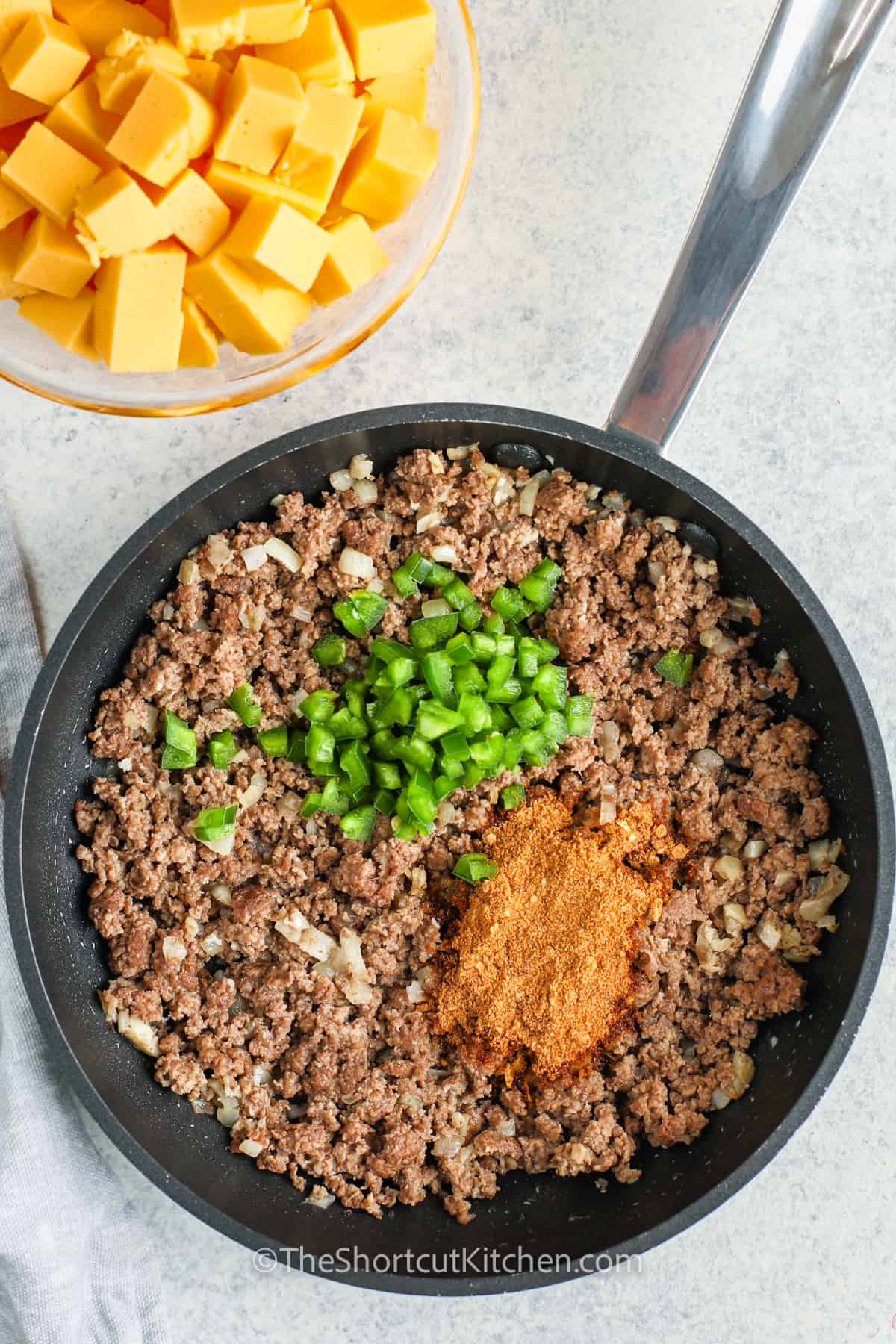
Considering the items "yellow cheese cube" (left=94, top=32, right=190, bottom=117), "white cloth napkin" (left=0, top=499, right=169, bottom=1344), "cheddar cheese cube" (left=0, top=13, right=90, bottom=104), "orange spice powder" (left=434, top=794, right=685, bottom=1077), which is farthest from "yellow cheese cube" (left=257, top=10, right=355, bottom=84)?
"orange spice powder" (left=434, top=794, right=685, bottom=1077)

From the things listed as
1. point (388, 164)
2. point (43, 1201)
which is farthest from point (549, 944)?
point (388, 164)

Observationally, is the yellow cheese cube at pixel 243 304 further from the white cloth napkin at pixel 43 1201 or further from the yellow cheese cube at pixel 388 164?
the white cloth napkin at pixel 43 1201

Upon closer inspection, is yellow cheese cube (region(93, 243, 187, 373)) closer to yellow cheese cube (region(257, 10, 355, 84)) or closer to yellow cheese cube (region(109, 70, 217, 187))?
yellow cheese cube (region(109, 70, 217, 187))

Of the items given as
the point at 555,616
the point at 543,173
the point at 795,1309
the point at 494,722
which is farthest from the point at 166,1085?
the point at 543,173

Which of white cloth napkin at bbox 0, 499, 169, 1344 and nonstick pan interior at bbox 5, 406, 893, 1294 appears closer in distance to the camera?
nonstick pan interior at bbox 5, 406, 893, 1294

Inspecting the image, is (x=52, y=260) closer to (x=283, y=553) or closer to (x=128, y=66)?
(x=128, y=66)

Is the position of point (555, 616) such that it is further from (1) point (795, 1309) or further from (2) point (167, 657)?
(1) point (795, 1309)
